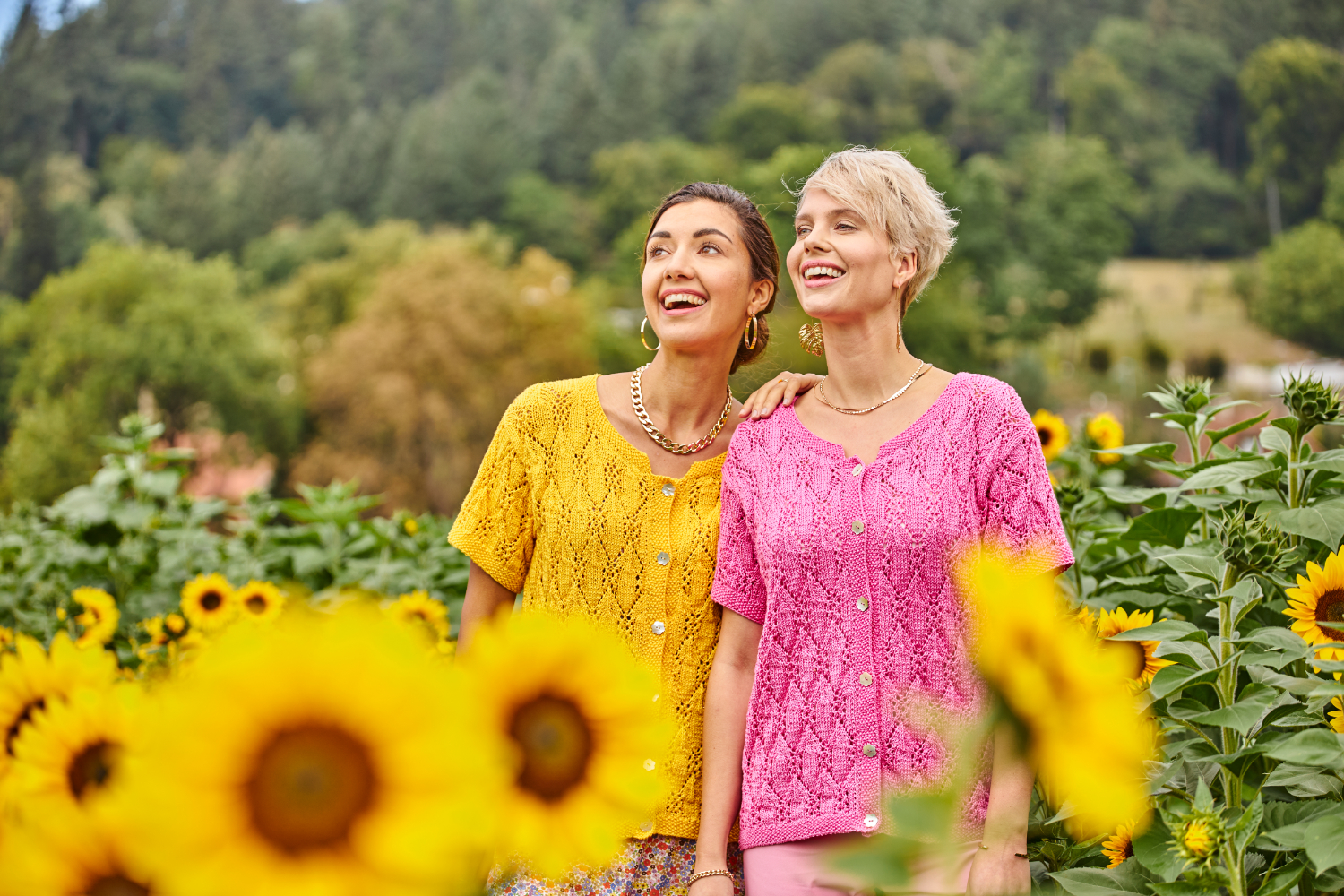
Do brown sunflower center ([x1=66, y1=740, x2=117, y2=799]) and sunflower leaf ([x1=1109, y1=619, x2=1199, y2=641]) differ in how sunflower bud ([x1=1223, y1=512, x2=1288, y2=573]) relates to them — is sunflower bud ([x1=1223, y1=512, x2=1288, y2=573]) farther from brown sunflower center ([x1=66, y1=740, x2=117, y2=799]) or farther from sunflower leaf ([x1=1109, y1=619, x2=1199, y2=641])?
brown sunflower center ([x1=66, y1=740, x2=117, y2=799])

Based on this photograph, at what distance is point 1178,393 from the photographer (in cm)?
246

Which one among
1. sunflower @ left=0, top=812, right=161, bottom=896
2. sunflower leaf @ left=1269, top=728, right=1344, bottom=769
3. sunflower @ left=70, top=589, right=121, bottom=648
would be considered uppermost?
sunflower @ left=0, top=812, right=161, bottom=896

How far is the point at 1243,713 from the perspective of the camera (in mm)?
1478

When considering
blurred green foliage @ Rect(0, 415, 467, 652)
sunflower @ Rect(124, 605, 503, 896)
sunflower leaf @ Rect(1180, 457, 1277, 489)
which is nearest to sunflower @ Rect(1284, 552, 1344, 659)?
sunflower leaf @ Rect(1180, 457, 1277, 489)

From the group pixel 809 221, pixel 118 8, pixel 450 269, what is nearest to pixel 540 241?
pixel 450 269

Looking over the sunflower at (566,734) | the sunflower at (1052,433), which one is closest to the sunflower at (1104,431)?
the sunflower at (1052,433)

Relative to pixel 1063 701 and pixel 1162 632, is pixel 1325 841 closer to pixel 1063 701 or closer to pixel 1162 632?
pixel 1162 632

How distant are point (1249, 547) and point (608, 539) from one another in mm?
1214

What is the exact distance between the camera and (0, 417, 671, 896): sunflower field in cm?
40

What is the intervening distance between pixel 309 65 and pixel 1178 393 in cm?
9689

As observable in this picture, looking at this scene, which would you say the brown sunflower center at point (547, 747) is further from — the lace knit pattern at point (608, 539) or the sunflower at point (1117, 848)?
the lace knit pattern at point (608, 539)

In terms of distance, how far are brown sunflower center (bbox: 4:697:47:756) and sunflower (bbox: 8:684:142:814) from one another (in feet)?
0.23

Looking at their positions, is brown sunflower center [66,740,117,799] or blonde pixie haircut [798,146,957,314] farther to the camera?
blonde pixie haircut [798,146,957,314]

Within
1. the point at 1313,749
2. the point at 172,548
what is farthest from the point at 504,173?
the point at 1313,749
